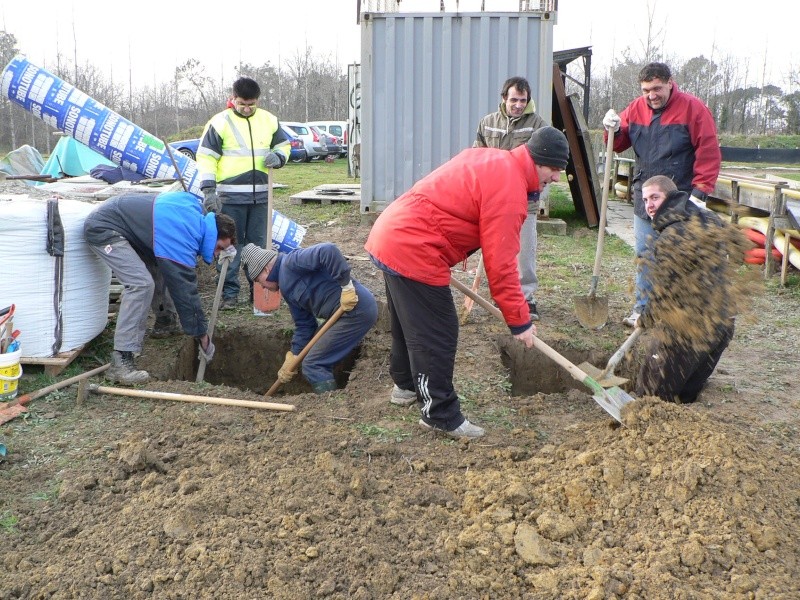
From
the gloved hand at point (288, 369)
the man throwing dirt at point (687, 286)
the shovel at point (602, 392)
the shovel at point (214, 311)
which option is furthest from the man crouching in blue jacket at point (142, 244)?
the man throwing dirt at point (687, 286)

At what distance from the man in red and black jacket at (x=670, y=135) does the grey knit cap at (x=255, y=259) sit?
2.47 metres

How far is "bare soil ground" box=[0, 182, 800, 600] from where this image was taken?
106 inches

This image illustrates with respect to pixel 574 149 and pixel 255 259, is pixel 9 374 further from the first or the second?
pixel 574 149

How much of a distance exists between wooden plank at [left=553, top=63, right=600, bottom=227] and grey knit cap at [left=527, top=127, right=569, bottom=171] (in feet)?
22.2

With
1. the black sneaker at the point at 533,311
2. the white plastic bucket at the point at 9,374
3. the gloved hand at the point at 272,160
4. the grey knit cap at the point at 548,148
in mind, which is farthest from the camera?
the gloved hand at the point at 272,160

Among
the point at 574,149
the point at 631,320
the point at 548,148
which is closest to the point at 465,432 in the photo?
the point at 548,148

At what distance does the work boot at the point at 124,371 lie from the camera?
4770 millimetres

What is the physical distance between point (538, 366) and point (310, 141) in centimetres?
2064

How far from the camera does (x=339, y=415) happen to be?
14.0ft

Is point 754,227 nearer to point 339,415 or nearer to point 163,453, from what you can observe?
point 339,415

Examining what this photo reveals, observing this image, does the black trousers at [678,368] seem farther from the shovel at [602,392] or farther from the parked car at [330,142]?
the parked car at [330,142]

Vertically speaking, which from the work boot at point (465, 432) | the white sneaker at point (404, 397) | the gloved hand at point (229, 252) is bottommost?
the work boot at point (465, 432)

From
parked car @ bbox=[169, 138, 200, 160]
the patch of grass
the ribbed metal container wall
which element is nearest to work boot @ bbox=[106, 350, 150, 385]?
the patch of grass

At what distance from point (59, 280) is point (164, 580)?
2647 millimetres
